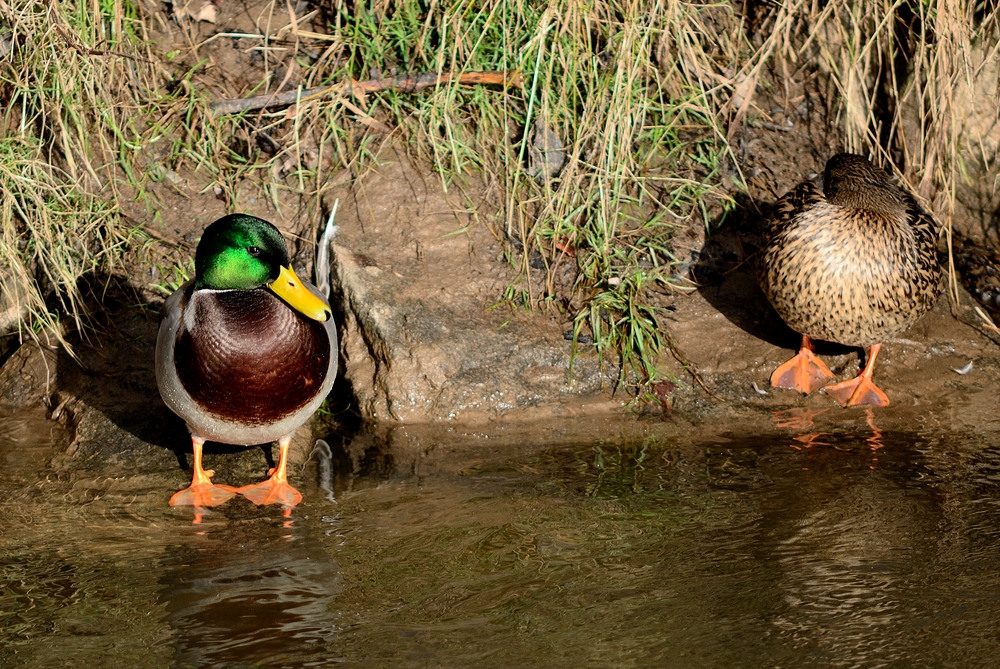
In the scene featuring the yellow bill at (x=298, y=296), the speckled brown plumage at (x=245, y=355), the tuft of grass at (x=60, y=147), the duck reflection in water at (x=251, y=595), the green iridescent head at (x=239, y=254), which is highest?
the tuft of grass at (x=60, y=147)

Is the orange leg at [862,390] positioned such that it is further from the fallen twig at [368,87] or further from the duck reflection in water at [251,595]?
the duck reflection in water at [251,595]

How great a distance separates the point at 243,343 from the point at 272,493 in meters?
0.50

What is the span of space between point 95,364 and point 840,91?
3211 millimetres

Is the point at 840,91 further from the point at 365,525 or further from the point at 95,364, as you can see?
the point at 95,364

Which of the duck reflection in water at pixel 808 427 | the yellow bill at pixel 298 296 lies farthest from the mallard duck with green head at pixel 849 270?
the yellow bill at pixel 298 296

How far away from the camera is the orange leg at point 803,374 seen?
401 cm

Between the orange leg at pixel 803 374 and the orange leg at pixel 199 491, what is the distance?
1.98 metres

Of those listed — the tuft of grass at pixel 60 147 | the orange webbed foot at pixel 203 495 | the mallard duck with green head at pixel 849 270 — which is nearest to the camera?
the orange webbed foot at pixel 203 495

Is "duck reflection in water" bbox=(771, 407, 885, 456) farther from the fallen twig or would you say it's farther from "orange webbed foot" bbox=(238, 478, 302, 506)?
the fallen twig

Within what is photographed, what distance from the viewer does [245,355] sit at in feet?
10.3

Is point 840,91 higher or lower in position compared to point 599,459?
higher

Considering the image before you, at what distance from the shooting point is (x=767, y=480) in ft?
10.9

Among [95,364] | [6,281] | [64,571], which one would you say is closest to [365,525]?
[64,571]

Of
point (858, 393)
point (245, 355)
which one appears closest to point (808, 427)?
point (858, 393)
